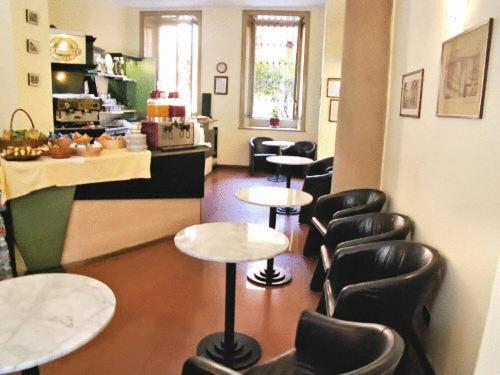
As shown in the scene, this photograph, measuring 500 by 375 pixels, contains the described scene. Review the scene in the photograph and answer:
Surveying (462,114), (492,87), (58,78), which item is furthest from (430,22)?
(58,78)

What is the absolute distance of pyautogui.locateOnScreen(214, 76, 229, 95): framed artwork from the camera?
9.47m

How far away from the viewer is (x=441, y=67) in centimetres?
257

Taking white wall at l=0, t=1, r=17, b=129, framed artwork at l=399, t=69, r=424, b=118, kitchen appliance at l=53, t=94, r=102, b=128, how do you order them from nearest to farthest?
framed artwork at l=399, t=69, r=424, b=118
white wall at l=0, t=1, r=17, b=129
kitchen appliance at l=53, t=94, r=102, b=128

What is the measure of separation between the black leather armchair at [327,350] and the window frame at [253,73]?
7.94 m

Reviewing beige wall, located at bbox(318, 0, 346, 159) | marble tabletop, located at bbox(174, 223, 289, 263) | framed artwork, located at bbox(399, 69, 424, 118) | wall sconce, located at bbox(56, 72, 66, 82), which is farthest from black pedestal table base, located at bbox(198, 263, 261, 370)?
wall sconce, located at bbox(56, 72, 66, 82)

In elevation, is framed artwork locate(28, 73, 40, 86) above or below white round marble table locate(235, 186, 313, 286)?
above

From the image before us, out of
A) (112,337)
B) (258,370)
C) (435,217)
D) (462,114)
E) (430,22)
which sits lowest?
(112,337)

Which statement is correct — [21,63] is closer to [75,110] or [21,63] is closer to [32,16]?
[32,16]

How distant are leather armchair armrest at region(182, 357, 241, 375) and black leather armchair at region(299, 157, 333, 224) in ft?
11.9

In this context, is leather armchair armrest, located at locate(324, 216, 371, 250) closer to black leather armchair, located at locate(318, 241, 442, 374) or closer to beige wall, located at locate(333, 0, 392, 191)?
black leather armchair, located at locate(318, 241, 442, 374)

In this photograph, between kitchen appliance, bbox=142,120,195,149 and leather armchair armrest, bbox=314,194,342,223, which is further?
kitchen appliance, bbox=142,120,195,149

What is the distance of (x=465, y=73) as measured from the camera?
2178 millimetres

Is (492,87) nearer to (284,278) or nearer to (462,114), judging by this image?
(462,114)

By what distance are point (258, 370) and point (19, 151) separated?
2.79 meters
